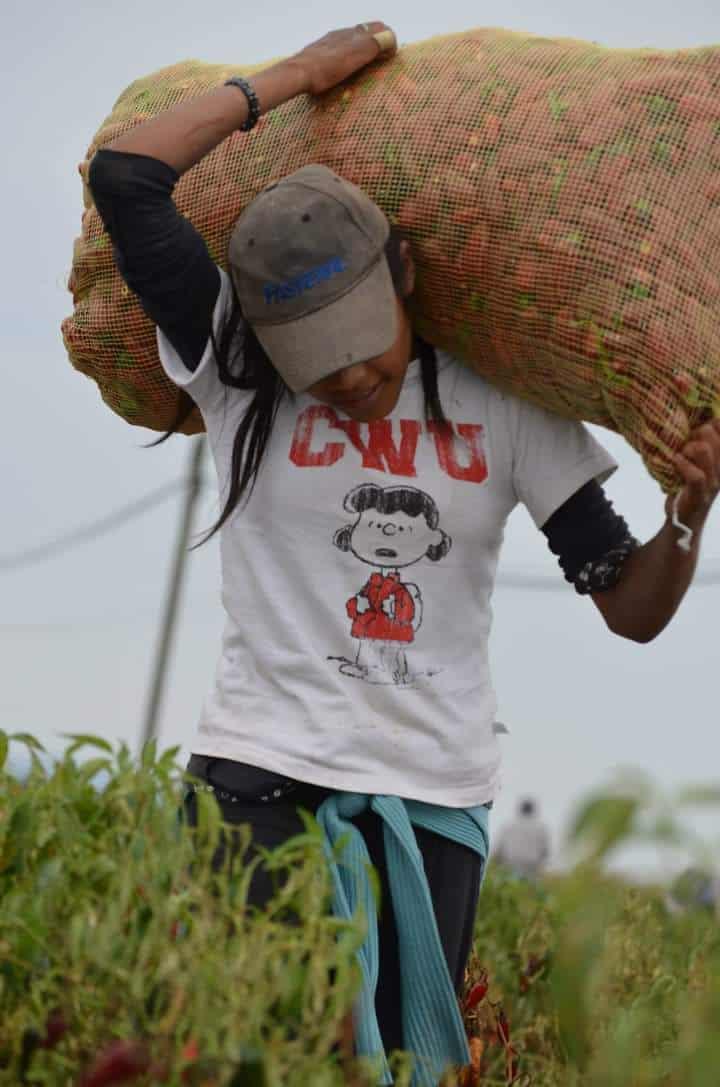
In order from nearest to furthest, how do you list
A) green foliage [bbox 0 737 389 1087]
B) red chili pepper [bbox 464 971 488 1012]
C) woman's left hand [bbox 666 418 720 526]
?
green foliage [bbox 0 737 389 1087], woman's left hand [bbox 666 418 720 526], red chili pepper [bbox 464 971 488 1012]

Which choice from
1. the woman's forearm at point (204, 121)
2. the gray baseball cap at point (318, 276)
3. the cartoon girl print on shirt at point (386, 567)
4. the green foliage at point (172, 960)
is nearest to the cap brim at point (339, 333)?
the gray baseball cap at point (318, 276)

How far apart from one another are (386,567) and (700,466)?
0.57 m

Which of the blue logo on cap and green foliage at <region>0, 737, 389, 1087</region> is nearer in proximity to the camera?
green foliage at <region>0, 737, 389, 1087</region>

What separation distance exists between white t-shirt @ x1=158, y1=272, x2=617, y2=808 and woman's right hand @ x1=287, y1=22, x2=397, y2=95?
407mm

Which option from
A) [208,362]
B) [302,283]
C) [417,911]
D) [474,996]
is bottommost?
[474,996]

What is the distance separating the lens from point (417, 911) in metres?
2.96

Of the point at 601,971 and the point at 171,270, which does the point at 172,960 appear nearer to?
the point at 601,971

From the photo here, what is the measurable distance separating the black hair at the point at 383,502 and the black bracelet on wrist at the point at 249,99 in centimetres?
70

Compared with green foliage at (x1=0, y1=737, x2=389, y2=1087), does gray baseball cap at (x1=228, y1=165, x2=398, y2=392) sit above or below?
above

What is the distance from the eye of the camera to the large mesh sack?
277 cm

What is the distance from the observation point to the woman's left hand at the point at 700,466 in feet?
9.00

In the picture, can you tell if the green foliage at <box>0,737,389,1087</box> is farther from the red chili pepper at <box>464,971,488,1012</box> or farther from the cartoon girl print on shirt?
the red chili pepper at <box>464,971,488,1012</box>

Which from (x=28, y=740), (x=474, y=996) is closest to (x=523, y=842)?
(x=474, y=996)

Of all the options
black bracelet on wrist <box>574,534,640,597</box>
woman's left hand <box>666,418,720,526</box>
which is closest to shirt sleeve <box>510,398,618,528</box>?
black bracelet on wrist <box>574,534,640,597</box>
